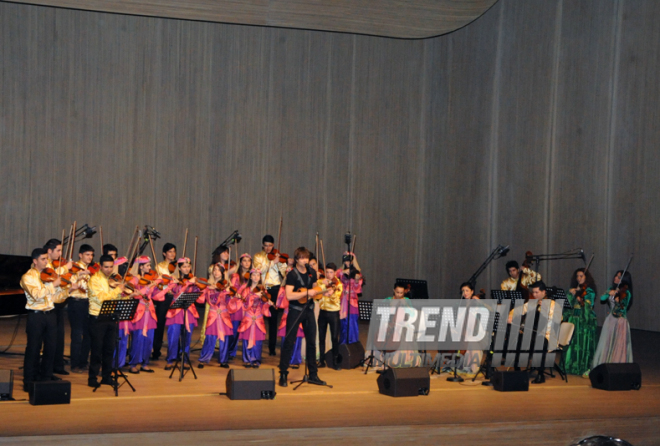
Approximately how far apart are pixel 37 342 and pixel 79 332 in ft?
4.67

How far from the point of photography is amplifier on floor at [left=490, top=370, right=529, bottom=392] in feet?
27.2

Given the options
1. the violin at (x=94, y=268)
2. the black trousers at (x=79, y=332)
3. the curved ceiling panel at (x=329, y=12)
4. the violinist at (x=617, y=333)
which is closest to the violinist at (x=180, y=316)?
the black trousers at (x=79, y=332)

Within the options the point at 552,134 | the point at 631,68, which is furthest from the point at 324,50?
the point at 631,68

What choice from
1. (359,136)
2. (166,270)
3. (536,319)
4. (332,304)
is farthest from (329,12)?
(536,319)

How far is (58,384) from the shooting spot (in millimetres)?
6820

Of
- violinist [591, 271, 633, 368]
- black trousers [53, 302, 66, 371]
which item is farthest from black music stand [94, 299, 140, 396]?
violinist [591, 271, 633, 368]

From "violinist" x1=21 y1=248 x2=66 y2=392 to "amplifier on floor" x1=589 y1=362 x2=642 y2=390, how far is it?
21.2 ft

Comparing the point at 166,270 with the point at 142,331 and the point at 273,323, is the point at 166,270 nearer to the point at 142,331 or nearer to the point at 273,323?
the point at 142,331

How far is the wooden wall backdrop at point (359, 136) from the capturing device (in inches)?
521

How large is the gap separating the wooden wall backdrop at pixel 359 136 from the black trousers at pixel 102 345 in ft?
24.1

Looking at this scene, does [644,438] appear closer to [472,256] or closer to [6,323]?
[472,256]

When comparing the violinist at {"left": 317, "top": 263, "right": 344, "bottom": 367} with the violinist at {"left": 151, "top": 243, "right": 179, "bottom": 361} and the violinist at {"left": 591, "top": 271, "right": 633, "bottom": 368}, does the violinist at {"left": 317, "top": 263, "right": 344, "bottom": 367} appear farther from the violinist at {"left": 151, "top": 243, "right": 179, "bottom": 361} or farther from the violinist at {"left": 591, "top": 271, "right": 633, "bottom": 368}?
the violinist at {"left": 591, "top": 271, "right": 633, "bottom": 368}

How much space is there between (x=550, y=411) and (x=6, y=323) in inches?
392

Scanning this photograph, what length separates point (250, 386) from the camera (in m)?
7.41
